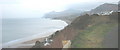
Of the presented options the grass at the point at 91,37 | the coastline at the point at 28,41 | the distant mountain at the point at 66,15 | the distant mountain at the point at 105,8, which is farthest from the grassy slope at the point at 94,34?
the coastline at the point at 28,41

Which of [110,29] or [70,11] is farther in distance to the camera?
[70,11]

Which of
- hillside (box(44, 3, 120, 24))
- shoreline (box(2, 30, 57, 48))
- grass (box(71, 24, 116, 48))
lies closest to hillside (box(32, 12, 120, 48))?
grass (box(71, 24, 116, 48))

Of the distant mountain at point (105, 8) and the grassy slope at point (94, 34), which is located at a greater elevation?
the distant mountain at point (105, 8)

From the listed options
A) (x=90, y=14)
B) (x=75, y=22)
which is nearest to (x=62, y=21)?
(x=75, y=22)

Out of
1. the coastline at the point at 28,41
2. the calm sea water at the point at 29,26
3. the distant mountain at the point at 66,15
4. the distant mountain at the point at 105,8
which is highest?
the distant mountain at the point at 105,8

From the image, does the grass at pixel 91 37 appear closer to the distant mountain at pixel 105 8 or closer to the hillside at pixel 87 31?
the hillside at pixel 87 31

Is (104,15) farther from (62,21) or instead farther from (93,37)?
(62,21)
